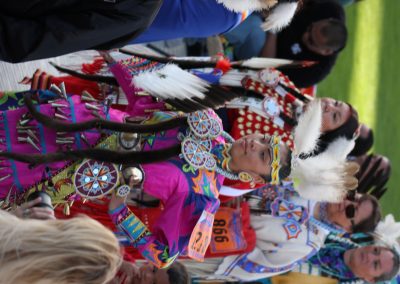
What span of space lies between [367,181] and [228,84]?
2048 mm

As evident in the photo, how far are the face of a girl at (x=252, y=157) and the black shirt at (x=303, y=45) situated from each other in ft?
7.06

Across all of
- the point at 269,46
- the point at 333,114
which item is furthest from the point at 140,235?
the point at 269,46

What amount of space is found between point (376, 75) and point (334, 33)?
350 centimetres

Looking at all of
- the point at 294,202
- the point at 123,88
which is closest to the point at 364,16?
the point at 294,202

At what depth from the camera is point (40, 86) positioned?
347 cm

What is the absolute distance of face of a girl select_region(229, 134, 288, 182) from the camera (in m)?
2.82

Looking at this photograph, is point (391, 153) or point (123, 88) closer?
point (123, 88)

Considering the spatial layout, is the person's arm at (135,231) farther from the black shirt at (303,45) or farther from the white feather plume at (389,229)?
the black shirt at (303,45)

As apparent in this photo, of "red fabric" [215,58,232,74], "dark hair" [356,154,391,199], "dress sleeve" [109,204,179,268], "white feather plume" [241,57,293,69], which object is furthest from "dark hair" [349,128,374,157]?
"dress sleeve" [109,204,179,268]

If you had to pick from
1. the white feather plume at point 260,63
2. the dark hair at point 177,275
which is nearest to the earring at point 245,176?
the dark hair at point 177,275

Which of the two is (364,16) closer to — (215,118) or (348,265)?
(348,265)

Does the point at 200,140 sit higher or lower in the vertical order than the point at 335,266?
higher

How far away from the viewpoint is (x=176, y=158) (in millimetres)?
2803

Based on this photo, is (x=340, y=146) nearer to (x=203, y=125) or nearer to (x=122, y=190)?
(x=203, y=125)
